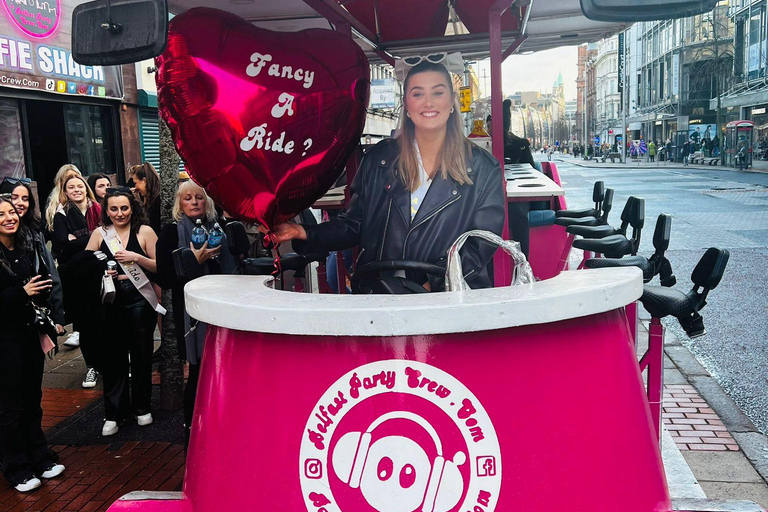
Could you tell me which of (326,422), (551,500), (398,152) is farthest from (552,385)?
(398,152)

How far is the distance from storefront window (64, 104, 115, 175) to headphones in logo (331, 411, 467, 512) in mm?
13471

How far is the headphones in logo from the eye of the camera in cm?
175

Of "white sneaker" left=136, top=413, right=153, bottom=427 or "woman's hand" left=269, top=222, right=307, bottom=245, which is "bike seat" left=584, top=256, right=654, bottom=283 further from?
"white sneaker" left=136, top=413, right=153, bottom=427

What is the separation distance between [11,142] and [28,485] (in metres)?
9.54

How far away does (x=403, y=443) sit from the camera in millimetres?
1757

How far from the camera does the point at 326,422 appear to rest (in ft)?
5.84

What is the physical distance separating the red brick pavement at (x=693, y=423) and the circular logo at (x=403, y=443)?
3.22 meters

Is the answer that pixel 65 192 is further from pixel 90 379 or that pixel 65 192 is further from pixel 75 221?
pixel 90 379

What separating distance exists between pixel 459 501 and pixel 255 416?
1.79 feet

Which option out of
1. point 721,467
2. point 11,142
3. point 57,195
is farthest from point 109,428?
point 11,142

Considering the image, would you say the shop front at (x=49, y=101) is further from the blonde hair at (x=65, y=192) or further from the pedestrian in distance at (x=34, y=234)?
the pedestrian in distance at (x=34, y=234)

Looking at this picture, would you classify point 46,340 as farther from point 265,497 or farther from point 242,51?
point 265,497

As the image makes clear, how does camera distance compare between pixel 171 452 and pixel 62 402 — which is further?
pixel 62 402

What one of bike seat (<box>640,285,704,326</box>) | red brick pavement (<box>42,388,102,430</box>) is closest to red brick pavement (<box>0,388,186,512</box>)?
red brick pavement (<box>42,388,102,430</box>)
